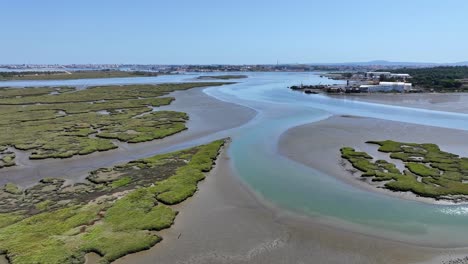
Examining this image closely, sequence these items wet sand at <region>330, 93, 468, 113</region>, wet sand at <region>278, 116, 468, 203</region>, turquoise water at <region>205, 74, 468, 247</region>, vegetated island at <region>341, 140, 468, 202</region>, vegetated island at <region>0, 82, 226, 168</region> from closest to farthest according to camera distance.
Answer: turquoise water at <region>205, 74, 468, 247</region> → vegetated island at <region>341, 140, 468, 202</region> → wet sand at <region>278, 116, 468, 203</region> → vegetated island at <region>0, 82, 226, 168</region> → wet sand at <region>330, 93, 468, 113</region>

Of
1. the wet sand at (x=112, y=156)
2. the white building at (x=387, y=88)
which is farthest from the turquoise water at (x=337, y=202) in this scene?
the white building at (x=387, y=88)

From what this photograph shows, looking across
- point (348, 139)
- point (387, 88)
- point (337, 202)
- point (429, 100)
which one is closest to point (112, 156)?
point (337, 202)

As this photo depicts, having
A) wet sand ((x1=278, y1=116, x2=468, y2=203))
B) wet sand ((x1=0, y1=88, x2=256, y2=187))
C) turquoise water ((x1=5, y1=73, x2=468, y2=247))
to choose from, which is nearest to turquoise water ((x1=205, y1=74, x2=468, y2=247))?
turquoise water ((x1=5, y1=73, x2=468, y2=247))

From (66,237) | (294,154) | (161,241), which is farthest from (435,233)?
(66,237)

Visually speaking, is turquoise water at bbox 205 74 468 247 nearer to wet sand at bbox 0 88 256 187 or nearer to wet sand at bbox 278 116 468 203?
wet sand at bbox 278 116 468 203

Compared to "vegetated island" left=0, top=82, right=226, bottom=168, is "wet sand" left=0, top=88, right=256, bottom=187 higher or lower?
lower

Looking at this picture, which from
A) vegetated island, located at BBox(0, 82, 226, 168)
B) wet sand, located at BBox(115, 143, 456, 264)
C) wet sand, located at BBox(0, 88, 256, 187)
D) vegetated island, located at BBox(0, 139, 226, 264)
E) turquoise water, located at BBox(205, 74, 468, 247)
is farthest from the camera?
vegetated island, located at BBox(0, 82, 226, 168)

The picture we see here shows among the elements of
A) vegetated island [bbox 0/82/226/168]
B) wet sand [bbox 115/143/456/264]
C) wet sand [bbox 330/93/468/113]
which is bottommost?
wet sand [bbox 115/143/456/264]

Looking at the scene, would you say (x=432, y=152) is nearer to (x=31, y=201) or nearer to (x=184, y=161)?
(x=184, y=161)
